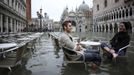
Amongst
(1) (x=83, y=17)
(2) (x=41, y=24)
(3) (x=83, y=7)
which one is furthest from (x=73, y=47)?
(3) (x=83, y=7)

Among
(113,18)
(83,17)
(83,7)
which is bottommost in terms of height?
(113,18)

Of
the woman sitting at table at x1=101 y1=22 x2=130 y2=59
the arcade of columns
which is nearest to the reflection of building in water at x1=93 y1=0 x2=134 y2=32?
the arcade of columns

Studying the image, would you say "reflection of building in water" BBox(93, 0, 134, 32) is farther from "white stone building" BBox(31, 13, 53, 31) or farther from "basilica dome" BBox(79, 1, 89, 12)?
"basilica dome" BBox(79, 1, 89, 12)

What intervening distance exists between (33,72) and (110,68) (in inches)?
103

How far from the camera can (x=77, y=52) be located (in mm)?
7230

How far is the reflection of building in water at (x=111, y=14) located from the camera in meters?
55.7

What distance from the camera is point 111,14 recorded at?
70000 mm

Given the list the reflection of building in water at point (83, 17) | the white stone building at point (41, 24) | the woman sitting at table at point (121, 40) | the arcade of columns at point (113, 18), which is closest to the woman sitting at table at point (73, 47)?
the woman sitting at table at point (121, 40)

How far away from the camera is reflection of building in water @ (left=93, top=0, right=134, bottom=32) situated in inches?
2194

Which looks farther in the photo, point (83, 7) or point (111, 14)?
point (83, 7)

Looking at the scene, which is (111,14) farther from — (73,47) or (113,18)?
(73,47)

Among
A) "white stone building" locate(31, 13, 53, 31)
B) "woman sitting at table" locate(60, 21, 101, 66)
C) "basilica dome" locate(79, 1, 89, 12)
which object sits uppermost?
"basilica dome" locate(79, 1, 89, 12)

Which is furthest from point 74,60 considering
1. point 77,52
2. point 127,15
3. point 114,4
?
point 114,4

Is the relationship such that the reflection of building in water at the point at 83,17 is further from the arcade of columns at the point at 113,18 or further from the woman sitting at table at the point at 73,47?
the woman sitting at table at the point at 73,47
